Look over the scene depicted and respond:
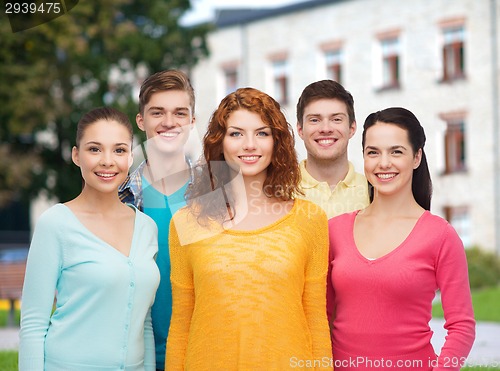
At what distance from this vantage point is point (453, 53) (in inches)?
1057

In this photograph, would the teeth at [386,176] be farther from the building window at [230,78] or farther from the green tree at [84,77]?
the building window at [230,78]

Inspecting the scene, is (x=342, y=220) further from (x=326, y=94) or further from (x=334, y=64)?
(x=334, y=64)

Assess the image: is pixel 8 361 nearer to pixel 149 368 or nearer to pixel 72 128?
pixel 149 368

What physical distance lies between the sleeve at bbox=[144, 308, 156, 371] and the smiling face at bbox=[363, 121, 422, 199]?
120cm

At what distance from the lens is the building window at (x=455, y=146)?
26.6m

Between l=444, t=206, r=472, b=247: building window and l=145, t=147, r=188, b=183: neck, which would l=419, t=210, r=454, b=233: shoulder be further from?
l=444, t=206, r=472, b=247: building window

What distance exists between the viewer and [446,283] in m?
4.00

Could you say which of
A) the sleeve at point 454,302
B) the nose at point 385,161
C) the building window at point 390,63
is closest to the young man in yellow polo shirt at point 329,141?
the nose at point 385,161

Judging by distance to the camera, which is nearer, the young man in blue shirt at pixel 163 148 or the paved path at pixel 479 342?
the young man in blue shirt at pixel 163 148

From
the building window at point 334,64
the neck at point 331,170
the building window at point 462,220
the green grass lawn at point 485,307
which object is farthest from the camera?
the building window at point 334,64

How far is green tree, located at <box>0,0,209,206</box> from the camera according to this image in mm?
23350

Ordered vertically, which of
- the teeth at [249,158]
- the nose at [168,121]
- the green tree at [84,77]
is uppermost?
the green tree at [84,77]

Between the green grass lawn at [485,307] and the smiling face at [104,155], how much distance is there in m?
9.80

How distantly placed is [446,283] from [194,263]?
1090 mm
